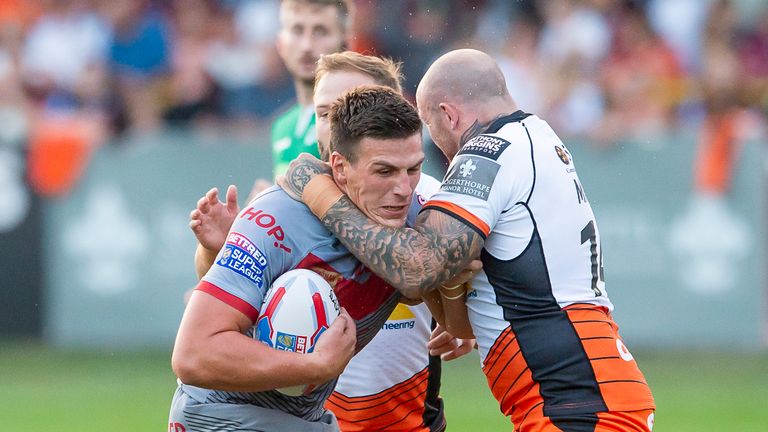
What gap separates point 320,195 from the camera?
5.05 meters

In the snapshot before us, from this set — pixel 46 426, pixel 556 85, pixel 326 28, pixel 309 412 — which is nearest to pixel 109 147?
pixel 46 426

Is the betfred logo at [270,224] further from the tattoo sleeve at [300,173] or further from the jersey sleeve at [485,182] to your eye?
the jersey sleeve at [485,182]

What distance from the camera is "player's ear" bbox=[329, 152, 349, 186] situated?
201 inches

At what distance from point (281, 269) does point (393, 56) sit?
8931 mm

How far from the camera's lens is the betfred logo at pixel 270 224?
4.95 meters

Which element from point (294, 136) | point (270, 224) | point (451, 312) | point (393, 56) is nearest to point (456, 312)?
point (451, 312)

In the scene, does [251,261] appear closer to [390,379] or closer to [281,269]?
[281,269]

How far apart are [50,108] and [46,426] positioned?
488 centimetres

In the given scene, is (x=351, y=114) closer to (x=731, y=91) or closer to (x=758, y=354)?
(x=758, y=354)

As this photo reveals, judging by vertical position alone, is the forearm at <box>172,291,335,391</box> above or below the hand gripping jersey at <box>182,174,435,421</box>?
below

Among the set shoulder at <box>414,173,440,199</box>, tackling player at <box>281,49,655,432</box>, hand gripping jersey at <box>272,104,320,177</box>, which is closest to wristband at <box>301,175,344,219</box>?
tackling player at <box>281,49,655,432</box>

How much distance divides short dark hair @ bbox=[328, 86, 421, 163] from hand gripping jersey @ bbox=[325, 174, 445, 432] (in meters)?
1.23

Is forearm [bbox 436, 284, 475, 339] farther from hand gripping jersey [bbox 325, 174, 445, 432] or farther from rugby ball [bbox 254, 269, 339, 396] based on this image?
hand gripping jersey [bbox 325, 174, 445, 432]

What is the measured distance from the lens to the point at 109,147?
1327 cm
